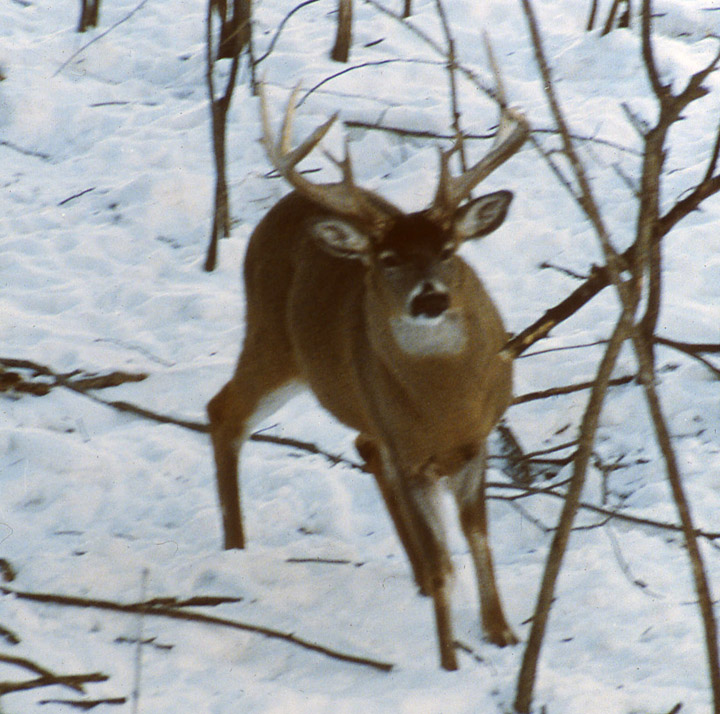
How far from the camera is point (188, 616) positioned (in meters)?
3.84

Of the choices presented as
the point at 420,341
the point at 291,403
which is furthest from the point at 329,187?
the point at 291,403

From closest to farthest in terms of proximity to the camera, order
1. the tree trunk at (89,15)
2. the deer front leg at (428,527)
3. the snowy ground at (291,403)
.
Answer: the snowy ground at (291,403), the deer front leg at (428,527), the tree trunk at (89,15)

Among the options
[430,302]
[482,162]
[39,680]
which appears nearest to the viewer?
[39,680]

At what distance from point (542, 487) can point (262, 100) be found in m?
1.97

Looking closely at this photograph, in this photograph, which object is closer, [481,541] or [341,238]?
[341,238]

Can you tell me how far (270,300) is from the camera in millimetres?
4777

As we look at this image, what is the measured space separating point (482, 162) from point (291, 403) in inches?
97.0

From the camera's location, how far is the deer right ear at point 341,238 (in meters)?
3.85

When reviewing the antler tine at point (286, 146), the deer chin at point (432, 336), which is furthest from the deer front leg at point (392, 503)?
the antler tine at point (286, 146)

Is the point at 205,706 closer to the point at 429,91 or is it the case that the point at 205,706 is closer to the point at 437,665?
the point at 437,665

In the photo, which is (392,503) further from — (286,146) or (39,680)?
(39,680)

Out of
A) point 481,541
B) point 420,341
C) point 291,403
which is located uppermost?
point 420,341

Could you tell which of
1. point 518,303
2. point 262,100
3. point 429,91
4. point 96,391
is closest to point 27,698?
point 262,100

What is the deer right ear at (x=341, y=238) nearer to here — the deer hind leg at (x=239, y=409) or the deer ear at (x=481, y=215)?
the deer ear at (x=481, y=215)
